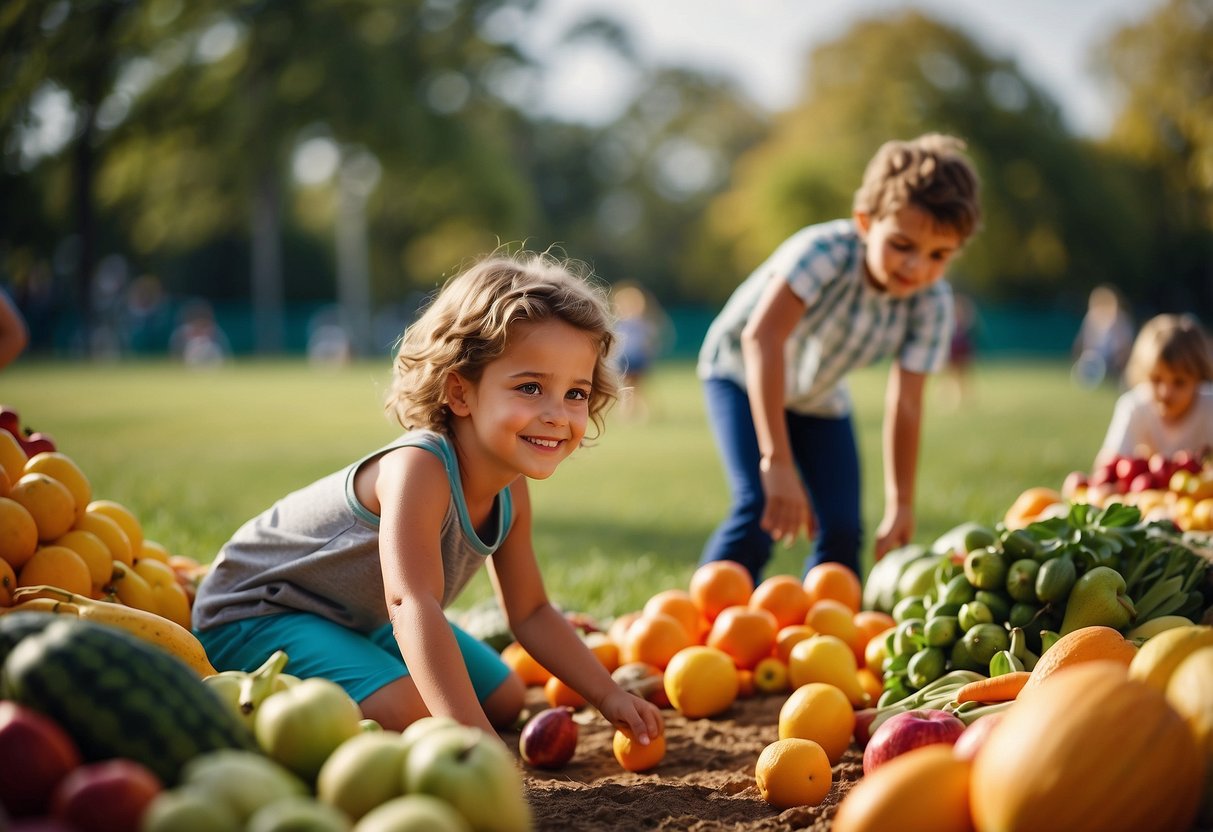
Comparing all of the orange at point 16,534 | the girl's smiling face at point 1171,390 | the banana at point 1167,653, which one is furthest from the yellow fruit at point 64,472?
the girl's smiling face at point 1171,390

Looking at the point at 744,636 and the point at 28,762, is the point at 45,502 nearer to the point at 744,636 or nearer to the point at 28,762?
the point at 28,762

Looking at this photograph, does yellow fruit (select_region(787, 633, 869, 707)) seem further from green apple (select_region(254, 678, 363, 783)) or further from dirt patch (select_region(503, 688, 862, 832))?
green apple (select_region(254, 678, 363, 783))

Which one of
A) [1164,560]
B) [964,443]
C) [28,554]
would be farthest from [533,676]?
[964,443]

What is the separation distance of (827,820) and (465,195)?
46267 millimetres

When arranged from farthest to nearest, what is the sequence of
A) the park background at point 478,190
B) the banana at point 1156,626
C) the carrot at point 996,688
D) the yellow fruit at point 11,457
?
the park background at point 478,190 → the yellow fruit at point 11,457 → the banana at point 1156,626 → the carrot at point 996,688

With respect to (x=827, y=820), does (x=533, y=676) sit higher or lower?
lower

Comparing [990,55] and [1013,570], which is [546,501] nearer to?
[1013,570]

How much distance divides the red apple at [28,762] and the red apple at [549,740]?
1.68m

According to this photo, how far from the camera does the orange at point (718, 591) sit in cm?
399

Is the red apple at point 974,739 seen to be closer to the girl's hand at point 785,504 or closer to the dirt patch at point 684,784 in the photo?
the dirt patch at point 684,784

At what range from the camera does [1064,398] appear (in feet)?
67.2

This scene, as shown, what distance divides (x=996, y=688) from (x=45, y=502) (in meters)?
2.66

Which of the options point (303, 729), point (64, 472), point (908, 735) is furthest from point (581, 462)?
point (303, 729)

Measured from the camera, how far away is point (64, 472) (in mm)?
3291
